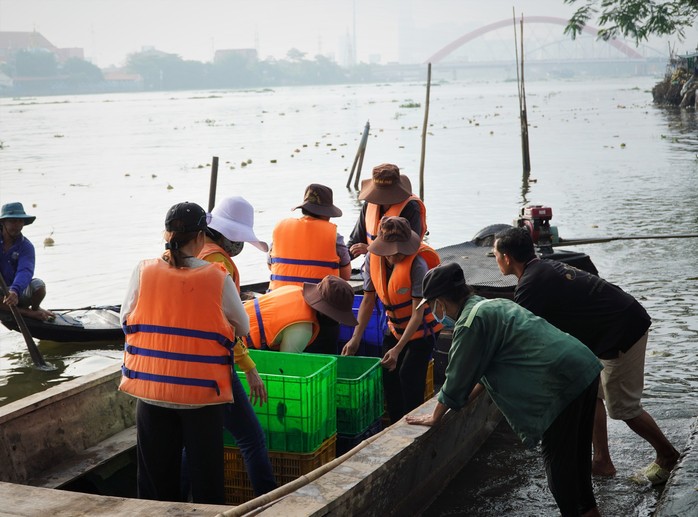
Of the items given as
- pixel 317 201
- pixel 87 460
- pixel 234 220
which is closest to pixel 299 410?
pixel 234 220

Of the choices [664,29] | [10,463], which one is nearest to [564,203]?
[664,29]

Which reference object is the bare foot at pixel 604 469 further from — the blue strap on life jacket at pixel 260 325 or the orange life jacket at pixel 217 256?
the orange life jacket at pixel 217 256

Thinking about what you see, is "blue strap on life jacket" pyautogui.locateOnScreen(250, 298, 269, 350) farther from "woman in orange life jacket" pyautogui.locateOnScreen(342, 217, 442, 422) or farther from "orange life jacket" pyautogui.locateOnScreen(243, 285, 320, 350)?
"woman in orange life jacket" pyautogui.locateOnScreen(342, 217, 442, 422)

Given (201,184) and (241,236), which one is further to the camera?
(201,184)

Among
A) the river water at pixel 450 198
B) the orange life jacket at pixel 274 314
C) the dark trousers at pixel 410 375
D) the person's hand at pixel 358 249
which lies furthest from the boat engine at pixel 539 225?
the orange life jacket at pixel 274 314

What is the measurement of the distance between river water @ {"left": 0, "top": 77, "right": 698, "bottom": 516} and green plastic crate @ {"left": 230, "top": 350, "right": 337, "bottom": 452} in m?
1.12

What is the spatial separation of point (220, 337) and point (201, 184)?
21.7 m

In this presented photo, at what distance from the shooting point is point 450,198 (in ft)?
69.7

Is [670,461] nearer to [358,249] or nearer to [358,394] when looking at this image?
[358,394]

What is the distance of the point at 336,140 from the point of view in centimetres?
3972

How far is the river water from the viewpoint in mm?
6734

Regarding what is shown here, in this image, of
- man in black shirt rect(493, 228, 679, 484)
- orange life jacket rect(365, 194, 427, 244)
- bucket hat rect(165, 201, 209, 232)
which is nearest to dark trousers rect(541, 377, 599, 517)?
man in black shirt rect(493, 228, 679, 484)

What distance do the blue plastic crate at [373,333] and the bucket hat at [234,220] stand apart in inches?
53.8

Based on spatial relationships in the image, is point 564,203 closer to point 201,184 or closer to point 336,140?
point 201,184
